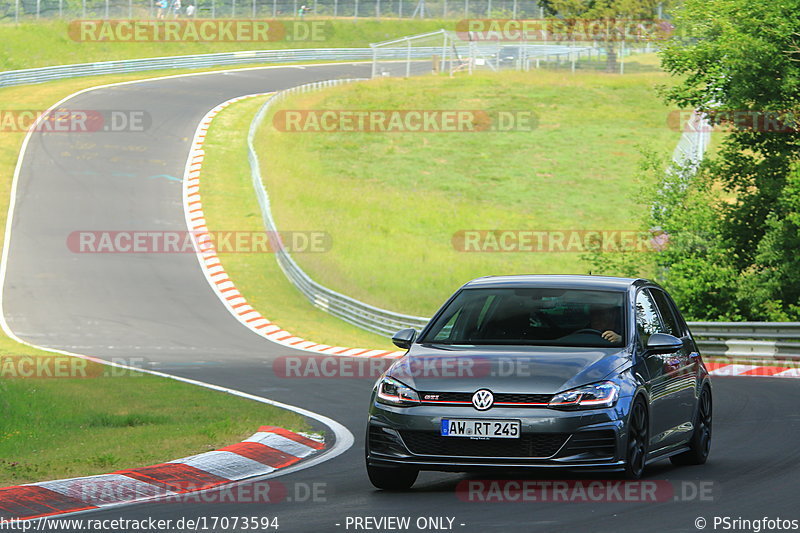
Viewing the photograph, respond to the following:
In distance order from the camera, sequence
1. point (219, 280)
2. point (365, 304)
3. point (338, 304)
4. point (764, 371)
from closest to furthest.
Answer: point (764, 371), point (365, 304), point (338, 304), point (219, 280)

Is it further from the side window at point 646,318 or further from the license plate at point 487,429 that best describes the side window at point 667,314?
the license plate at point 487,429

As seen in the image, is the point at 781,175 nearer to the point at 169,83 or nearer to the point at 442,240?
the point at 442,240

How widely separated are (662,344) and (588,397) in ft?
3.85

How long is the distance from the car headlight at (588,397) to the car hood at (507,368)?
44mm

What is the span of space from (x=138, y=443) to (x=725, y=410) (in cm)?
754

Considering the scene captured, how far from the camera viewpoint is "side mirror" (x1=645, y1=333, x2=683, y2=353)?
1006 cm

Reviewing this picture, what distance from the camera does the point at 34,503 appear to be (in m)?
9.34

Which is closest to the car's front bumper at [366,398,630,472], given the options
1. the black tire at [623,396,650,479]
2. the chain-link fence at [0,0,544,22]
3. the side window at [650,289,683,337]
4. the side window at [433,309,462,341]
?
the black tire at [623,396,650,479]

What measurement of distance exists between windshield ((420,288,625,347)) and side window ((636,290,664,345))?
0.87 feet

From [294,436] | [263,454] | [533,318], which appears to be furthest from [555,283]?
[294,436]

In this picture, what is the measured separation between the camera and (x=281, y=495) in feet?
31.8

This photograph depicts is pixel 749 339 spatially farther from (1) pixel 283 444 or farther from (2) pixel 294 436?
(1) pixel 283 444

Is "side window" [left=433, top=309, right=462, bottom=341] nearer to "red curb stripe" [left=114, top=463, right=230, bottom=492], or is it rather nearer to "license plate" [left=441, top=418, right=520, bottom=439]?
"license plate" [left=441, top=418, right=520, bottom=439]

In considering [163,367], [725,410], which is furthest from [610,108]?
[725,410]
